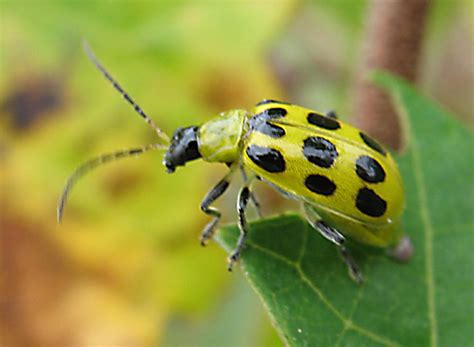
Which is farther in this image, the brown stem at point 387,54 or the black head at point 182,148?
the black head at point 182,148

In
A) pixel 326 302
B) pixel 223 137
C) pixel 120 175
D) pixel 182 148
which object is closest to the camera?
pixel 326 302

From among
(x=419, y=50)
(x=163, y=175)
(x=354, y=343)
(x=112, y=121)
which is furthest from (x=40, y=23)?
(x=354, y=343)

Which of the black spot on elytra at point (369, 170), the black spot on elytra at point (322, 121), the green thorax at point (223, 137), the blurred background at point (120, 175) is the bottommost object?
the blurred background at point (120, 175)

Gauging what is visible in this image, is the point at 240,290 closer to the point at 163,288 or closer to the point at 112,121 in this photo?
the point at 163,288

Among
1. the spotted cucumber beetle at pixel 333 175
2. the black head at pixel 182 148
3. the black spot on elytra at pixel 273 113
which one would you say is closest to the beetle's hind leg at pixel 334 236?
the spotted cucumber beetle at pixel 333 175

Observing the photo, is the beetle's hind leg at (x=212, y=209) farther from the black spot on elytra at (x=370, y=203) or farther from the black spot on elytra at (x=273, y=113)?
the black spot on elytra at (x=370, y=203)

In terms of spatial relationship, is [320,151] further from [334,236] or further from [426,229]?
[426,229]

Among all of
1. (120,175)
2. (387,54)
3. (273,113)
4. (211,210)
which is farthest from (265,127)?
(120,175)

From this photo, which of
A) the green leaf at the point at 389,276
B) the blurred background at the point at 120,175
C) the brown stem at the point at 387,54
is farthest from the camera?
the blurred background at the point at 120,175
